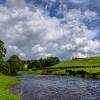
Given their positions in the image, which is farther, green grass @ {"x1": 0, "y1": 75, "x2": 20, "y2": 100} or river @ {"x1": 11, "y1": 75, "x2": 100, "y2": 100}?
river @ {"x1": 11, "y1": 75, "x2": 100, "y2": 100}

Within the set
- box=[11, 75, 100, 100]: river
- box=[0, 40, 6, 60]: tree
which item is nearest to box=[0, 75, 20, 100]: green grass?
box=[11, 75, 100, 100]: river

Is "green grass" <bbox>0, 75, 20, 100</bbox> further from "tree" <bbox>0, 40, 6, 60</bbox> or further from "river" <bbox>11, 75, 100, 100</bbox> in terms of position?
"tree" <bbox>0, 40, 6, 60</bbox>

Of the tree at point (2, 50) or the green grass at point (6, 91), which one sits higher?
the tree at point (2, 50)

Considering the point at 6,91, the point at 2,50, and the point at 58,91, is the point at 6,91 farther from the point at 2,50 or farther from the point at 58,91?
the point at 2,50

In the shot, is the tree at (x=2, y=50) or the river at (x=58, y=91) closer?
the river at (x=58, y=91)

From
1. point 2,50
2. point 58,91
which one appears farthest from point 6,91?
point 2,50

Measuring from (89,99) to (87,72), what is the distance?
285 ft

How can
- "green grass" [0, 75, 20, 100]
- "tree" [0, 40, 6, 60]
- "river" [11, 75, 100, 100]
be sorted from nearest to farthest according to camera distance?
"green grass" [0, 75, 20, 100]
"river" [11, 75, 100, 100]
"tree" [0, 40, 6, 60]

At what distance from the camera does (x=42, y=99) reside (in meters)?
54.0

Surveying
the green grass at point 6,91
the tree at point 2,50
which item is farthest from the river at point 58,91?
the tree at point 2,50

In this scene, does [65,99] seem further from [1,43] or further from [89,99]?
[1,43]

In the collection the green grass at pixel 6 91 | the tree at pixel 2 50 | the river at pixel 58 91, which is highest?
the tree at pixel 2 50

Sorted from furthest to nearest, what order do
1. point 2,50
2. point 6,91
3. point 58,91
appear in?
point 2,50
point 58,91
point 6,91

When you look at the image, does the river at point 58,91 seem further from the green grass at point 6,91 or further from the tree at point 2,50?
the tree at point 2,50
